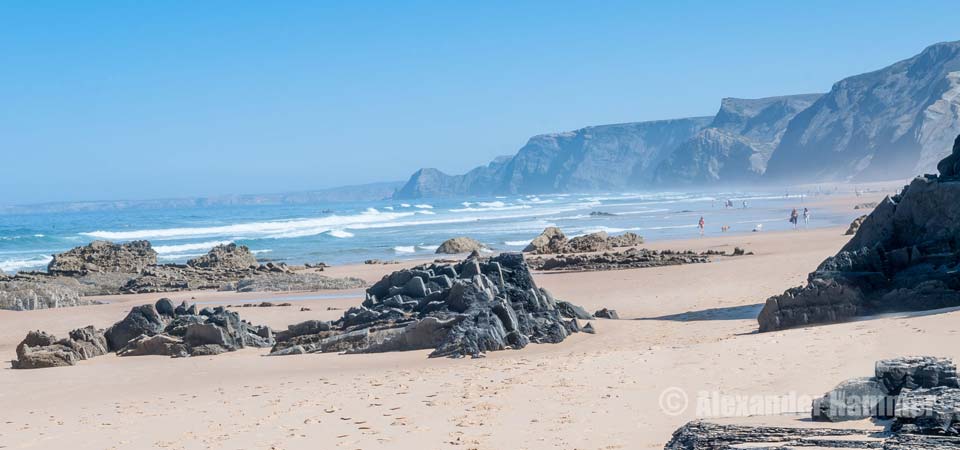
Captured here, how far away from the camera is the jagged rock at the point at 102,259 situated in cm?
2850

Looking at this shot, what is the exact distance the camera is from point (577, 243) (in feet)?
97.1

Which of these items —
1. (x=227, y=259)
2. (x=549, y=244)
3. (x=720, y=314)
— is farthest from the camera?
(x=549, y=244)

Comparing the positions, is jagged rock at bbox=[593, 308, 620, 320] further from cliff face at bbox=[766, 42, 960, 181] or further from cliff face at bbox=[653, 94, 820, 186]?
cliff face at bbox=[653, 94, 820, 186]

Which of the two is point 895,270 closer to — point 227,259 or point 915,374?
point 915,374

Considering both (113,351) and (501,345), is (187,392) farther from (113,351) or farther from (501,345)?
(113,351)

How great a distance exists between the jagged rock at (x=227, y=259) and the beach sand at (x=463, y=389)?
15897 mm

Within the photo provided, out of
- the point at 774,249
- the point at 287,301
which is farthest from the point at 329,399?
the point at 774,249

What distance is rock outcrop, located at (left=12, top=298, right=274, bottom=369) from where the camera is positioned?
11766 mm

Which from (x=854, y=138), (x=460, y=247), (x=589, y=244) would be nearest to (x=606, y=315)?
(x=589, y=244)

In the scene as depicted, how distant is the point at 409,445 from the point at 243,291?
17776 mm

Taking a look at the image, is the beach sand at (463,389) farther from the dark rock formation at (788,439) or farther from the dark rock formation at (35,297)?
the dark rock formation at (35,297)

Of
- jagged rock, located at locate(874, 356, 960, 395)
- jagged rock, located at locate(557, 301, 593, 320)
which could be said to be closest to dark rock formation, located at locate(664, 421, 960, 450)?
jagged rock, located at locate(874, 356, 960, 395)

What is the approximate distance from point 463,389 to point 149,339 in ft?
20.8

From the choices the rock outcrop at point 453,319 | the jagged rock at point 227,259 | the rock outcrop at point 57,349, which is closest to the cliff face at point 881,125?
the jagged rock at point 227,259
